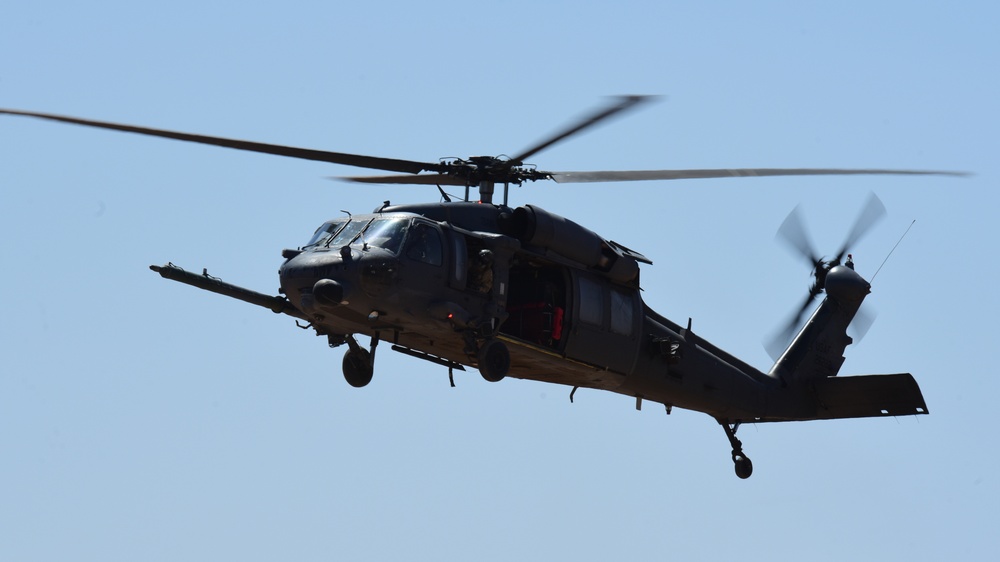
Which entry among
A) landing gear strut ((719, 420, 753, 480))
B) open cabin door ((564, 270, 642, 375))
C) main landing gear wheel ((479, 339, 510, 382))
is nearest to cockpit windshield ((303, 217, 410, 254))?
main landing gear wheel ((479, 339, 510, 382))

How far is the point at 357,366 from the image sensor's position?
76.7 ft

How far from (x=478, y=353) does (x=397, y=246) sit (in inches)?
84.7

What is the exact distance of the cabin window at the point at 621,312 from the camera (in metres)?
24.6

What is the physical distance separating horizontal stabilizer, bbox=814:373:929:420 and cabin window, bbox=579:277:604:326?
20.4 ft

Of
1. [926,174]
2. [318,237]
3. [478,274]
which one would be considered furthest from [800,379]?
[318,237]

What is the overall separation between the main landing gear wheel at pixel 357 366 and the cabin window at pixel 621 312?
4.36 m

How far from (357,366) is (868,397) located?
10.3 m

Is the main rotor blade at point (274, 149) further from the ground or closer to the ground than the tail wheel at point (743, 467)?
further from the ground

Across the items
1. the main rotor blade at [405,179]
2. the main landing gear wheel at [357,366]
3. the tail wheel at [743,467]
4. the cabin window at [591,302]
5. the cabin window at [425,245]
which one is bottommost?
the tail wheel at [743,467]

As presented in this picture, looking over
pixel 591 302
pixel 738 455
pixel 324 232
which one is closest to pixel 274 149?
pixel 324 232

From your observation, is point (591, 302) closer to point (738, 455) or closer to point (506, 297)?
point (506, 297)

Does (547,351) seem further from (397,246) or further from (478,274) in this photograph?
(397,246)

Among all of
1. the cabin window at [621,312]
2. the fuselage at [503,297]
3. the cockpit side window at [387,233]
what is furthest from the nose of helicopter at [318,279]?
the cabin window at [621,312]

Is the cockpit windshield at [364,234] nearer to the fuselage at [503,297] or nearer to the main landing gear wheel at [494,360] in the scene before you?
the fuselage at [503,297]
